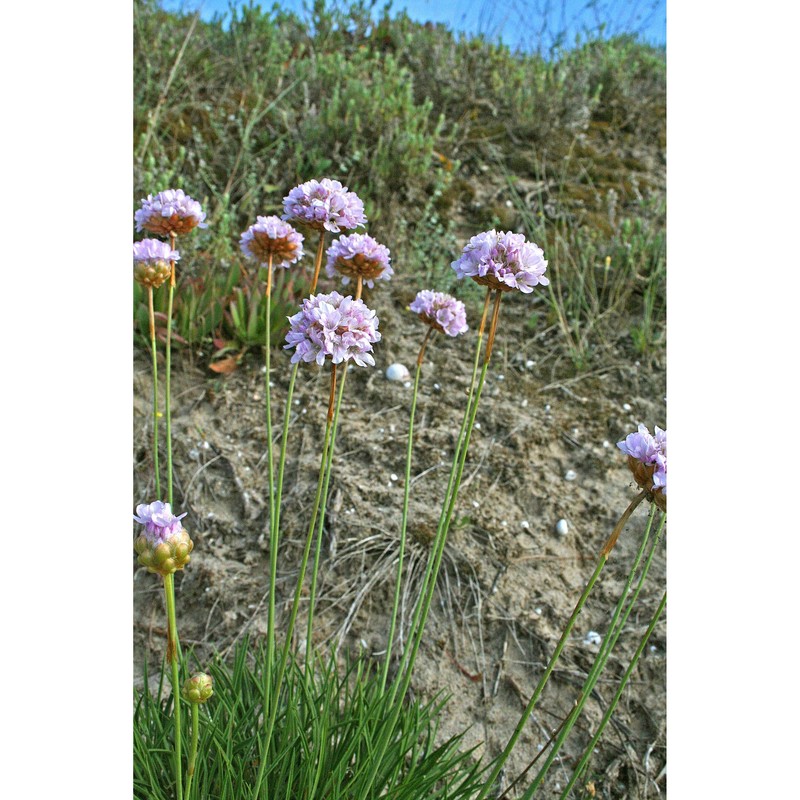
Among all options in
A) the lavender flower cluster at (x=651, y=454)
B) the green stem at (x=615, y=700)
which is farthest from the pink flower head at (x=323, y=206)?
the green stem at (x=615, y=700)

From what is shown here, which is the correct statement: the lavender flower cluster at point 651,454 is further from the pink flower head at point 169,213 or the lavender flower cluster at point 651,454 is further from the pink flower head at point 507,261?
the pink flower head at point 169,213

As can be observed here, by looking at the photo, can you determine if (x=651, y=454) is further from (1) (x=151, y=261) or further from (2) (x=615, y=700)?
(1) (x=151, y=261)

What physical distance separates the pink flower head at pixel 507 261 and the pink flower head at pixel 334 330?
4.8 inches

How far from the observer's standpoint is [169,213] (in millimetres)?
792

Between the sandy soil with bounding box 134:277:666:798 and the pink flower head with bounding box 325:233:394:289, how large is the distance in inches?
22.3

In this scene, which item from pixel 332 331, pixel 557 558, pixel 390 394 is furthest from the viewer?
pixel 390 394

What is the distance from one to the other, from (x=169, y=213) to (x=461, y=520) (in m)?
0.71

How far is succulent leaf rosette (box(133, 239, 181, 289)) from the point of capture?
0.77m

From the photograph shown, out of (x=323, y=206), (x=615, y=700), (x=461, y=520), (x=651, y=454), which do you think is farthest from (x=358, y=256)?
(x=461, y=520)

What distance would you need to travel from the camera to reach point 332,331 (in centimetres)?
59
